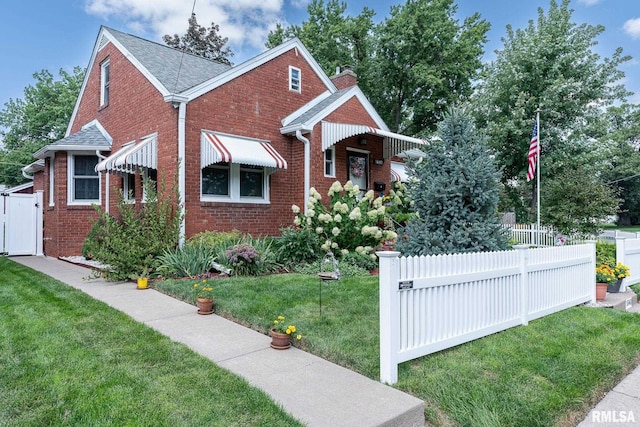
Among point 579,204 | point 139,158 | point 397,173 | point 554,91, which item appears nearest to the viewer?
point 139,158

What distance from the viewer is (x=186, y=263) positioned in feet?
28.6

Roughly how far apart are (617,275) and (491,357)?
6161 millimetres

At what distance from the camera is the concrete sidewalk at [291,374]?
119 inches

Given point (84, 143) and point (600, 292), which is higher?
point (84, 143)

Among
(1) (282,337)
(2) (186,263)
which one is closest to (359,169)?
(2) (186,263)

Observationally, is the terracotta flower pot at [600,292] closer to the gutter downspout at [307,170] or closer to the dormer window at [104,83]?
the gutter downspout at [307,170]

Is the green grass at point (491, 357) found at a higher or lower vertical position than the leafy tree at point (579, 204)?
lower

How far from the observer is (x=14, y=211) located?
1398 centimetres

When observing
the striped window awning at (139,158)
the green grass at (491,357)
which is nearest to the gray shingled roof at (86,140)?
the striped window awning at (139,158)

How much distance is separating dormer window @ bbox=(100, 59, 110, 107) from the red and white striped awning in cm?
580

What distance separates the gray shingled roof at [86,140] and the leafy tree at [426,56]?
19.2 m

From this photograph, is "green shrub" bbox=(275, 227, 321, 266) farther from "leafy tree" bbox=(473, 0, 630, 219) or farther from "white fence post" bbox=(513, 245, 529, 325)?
"leafy tree" bbox=(473, 0, 630, 219)

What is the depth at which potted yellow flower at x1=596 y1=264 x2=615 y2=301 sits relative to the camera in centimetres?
757

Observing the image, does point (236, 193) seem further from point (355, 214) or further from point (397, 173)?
point (397, 173)
